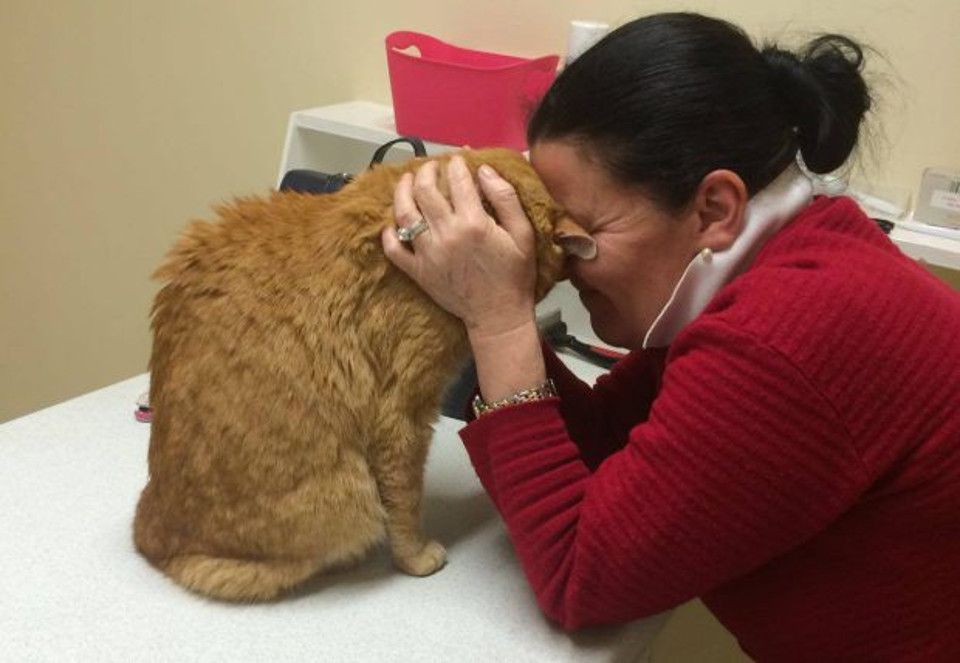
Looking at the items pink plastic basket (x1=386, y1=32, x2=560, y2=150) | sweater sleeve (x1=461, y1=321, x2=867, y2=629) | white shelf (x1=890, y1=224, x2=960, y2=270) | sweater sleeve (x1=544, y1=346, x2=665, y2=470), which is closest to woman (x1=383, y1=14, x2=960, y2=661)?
sweater sleeve (x1=461, y1=321, x2=867, y2=629)

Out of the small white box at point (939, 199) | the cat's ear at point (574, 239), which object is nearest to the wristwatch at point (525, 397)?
the cat's ear at point (574, 239)

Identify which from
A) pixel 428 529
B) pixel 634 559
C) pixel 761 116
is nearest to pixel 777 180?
pixel 761 116

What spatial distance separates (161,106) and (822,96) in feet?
5.47

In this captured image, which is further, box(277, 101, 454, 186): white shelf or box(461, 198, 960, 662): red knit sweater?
box(277, 101, 454, 186): white shelf

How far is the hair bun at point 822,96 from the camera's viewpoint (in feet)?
2.55

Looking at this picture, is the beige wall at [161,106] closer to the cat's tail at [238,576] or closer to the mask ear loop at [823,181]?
the mask ear loop at [823,181]

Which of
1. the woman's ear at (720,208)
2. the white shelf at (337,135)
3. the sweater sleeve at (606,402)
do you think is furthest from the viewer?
the white shelf at (337,135)

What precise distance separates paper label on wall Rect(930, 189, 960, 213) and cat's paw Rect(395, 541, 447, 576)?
0.89m

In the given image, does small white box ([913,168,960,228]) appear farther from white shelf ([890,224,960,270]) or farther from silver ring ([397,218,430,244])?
silver ring ([397,218,430,244])

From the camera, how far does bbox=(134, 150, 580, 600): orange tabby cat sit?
78cm

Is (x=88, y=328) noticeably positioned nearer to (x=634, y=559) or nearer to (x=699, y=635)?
(x=699, y=635)

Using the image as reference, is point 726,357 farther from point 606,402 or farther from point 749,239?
point 606,402

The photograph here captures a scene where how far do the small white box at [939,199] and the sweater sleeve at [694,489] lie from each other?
746 millimetres

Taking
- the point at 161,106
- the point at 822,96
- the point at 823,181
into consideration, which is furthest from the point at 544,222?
the point at 161,106
